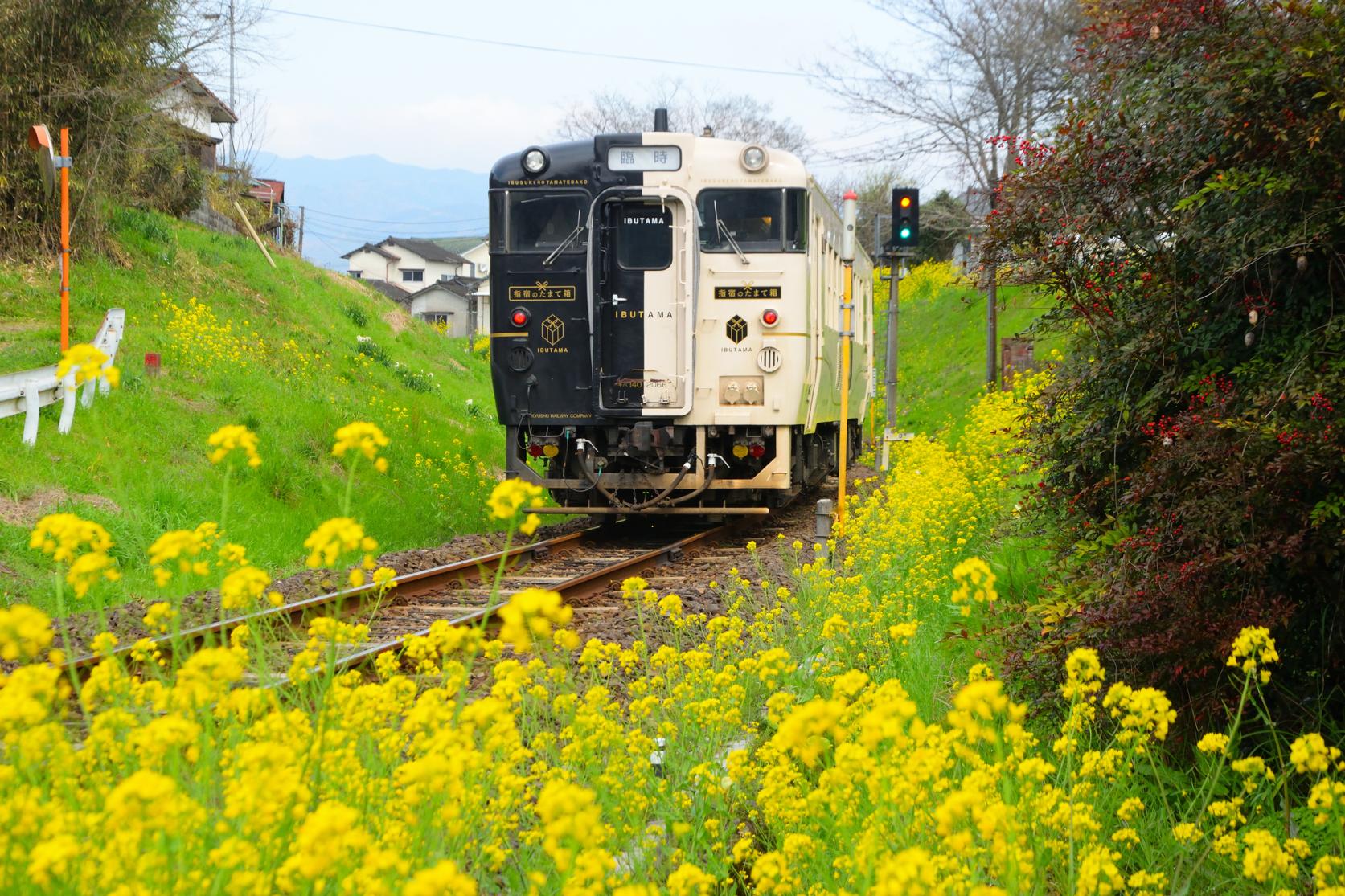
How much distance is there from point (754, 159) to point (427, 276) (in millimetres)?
86910

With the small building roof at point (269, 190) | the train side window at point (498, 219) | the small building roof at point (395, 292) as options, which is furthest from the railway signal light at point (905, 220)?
the small building roof at point (395, 292)

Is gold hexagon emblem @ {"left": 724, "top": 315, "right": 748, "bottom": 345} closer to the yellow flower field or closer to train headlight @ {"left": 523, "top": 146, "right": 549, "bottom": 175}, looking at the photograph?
train headlight @ {"left": 523, "top": 146, "right": 549, "bottom": 175}

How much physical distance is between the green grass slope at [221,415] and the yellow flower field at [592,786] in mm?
2813

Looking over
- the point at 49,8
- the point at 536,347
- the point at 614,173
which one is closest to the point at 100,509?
the point at 536,347

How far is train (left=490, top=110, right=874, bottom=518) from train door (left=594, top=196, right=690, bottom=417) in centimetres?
1

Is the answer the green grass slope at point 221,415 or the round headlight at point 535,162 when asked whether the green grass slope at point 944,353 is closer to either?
the green grass slope at point 221,415

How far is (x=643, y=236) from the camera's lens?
441 inches

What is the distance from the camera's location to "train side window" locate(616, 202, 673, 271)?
11188mm

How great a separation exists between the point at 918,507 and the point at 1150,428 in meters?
4.66

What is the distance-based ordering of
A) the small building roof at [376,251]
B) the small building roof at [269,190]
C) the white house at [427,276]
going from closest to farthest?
the small building roof at [269,190], the white house at [427,276], the small building roof at [376,251]

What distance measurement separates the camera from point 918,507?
9.23 metres

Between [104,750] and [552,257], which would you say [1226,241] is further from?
[552,257]

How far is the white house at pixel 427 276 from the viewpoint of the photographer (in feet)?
268

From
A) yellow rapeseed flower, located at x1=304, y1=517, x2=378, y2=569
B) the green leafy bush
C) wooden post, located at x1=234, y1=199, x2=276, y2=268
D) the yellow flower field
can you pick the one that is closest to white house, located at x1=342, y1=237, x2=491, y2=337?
wooden post, located at x1=234, y1=199, x2=276, y2=268
